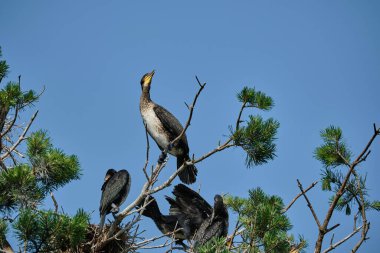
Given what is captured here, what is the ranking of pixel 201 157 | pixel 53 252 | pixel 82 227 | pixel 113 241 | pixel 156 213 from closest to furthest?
pixel 82 227
pixel 53 252
pixel 201 157
pixel 113 241
pixel 156 213

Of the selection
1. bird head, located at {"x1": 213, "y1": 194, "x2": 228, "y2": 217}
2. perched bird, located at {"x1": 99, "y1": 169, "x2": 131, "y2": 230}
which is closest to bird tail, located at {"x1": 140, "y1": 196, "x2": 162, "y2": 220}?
perched bird, located at {"x1": 99, "y1": 169, "x2": 131, "y2": 230}

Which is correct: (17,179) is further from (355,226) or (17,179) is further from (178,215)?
(355,226)

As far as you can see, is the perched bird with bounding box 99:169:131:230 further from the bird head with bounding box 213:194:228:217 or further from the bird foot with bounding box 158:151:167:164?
the bird head with bounding box 213:194:228:217

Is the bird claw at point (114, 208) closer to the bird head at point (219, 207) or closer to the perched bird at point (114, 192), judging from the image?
the perched bird at point (114, 192)

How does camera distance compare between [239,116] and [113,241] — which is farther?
[113,241]

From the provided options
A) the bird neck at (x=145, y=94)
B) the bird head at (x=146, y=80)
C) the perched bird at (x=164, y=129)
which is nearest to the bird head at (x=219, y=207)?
the perched bird at (x=164, y=129)

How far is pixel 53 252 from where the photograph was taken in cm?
530

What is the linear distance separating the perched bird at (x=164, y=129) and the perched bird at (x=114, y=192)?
28.7 inches

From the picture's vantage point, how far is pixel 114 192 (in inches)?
278

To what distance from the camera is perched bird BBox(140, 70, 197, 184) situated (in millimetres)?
7664

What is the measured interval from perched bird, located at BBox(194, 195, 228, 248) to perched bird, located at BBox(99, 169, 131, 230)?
1111 mm

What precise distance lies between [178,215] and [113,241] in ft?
2.76

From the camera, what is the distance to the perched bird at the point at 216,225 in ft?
20.9

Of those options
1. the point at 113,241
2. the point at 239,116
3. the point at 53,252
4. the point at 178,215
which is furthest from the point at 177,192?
the point at 53,252
